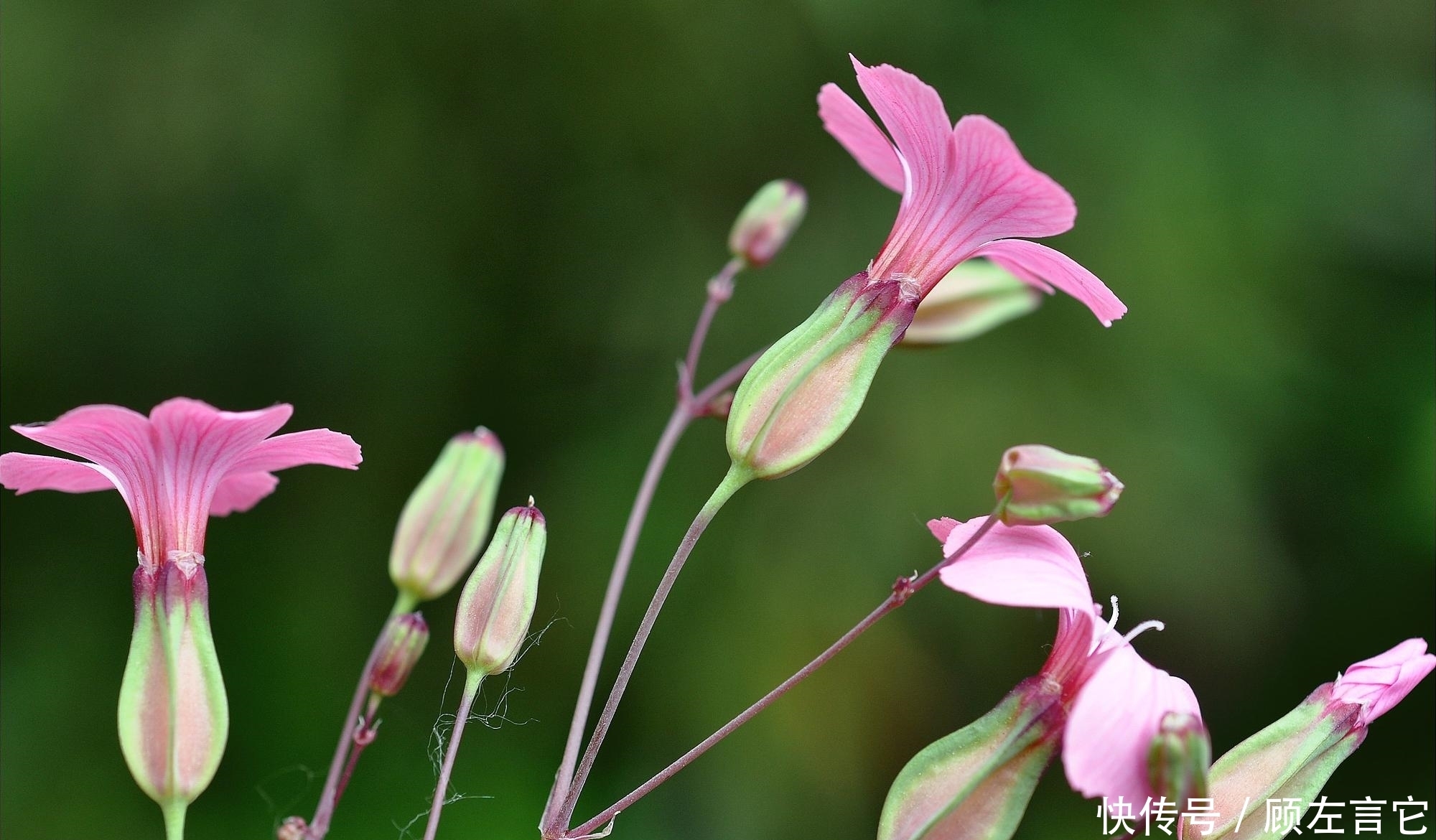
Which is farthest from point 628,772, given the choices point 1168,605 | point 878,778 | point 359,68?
point 359,68

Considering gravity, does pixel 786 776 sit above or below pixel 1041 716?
below

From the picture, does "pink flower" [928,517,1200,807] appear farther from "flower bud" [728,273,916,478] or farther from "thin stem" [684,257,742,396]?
"thin stem" [684,257,742,396]

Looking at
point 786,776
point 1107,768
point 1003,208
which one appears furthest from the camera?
point 786,776

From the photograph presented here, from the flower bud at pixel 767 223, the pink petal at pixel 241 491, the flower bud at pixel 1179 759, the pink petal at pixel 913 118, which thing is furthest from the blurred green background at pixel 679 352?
the flower bud at pixel 1179 759

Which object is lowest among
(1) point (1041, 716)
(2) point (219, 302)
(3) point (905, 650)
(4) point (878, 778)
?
(4) point (878, 778)

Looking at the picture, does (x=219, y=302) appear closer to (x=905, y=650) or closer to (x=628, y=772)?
(x=628, y=772)

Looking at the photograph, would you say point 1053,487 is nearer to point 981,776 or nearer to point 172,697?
point 981,776

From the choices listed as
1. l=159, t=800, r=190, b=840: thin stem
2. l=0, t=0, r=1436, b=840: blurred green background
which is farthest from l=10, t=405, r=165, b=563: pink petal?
l=0, t=0, r=1436, b=840: blurred green background
